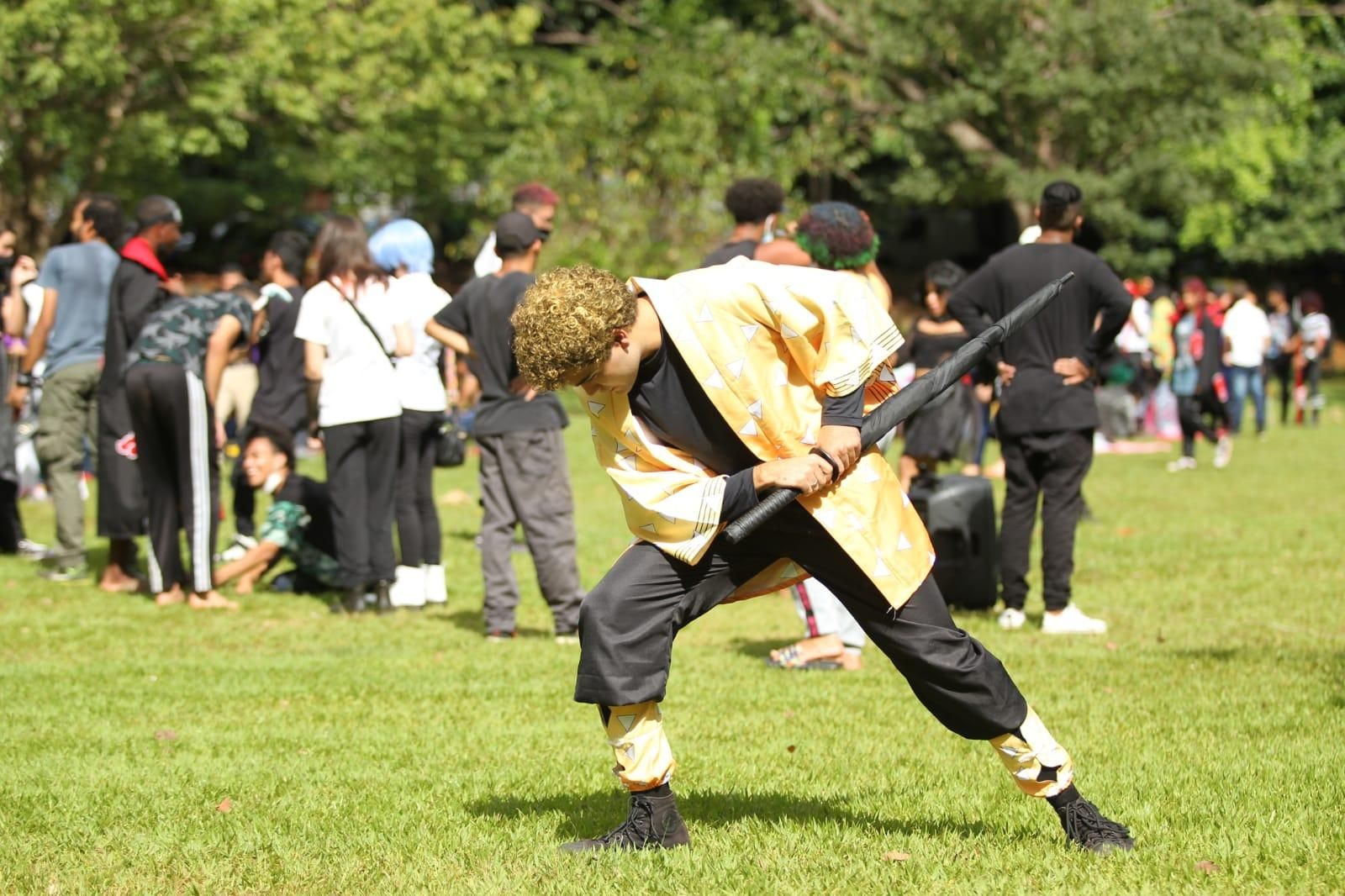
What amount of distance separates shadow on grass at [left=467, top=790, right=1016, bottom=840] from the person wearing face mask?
187 inches

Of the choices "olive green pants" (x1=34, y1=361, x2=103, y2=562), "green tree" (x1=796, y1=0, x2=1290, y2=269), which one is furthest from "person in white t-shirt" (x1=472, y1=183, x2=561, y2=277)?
"green tree" (x1=796, y1=0, x2=1290, y2=269)

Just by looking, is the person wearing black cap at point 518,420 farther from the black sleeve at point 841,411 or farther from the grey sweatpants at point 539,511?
the black sleeve at point 841,411

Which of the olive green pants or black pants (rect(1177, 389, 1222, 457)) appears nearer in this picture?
the olive green pants

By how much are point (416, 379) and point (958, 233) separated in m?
40.0

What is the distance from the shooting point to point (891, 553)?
459cm

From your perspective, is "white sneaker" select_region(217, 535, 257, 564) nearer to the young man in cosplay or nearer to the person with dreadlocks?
the person with dreadlocks

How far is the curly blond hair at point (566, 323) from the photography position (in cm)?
424

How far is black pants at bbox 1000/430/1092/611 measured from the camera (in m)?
8.51

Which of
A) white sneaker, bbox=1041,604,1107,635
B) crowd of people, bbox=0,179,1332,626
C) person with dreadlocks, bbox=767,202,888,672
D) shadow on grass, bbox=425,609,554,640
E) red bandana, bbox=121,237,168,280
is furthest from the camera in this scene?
red bandana, bbox=121,237,168,280

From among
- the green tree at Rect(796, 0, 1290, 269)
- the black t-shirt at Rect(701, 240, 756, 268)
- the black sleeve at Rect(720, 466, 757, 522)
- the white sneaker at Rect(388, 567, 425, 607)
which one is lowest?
the white sneaker at Rect(388, 567, 425, 607)

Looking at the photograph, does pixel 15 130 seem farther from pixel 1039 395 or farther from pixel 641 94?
pixel 1039 395

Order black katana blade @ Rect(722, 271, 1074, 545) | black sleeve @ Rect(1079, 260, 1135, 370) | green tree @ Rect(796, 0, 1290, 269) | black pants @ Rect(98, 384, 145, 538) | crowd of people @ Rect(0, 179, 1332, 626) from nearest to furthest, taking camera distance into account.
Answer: black katana blade @ Rect(722, 271, 1074, 545), black sleeve @ Rect(1079, 260, 1135, 370), crowd of people @ Rect(0, 179, 1332, 626), black pants @ Rect(98, 384, 145, 538), green tree @ Rect(796, 0, 1290, 269)

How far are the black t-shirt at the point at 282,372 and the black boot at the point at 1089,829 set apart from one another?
Result: 24.4 ft

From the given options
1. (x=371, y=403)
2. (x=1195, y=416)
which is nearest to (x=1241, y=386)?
(x=1195, y=416)
